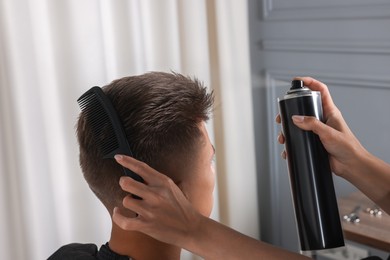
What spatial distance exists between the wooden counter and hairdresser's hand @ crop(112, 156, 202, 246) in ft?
2.64

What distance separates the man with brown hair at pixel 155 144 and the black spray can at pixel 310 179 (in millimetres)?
203

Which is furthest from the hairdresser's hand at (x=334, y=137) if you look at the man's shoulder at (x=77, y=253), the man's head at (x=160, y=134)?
the man's shoulder at (x=77, y=253)

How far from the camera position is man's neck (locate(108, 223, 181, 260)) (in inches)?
41.4

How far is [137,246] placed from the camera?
106 centimetres

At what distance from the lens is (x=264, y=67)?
7.07 ft

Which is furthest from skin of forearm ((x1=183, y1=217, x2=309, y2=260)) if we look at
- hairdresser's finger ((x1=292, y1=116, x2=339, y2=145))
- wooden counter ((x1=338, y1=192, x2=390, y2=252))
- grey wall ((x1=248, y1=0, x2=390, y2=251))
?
grey wall ((x1=248, y1=0, x2=390, y2=251))

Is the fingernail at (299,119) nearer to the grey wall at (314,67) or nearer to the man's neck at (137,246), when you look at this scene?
the man's neck at (137,246)

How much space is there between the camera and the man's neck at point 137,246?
105 cm

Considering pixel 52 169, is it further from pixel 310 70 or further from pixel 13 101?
pixel 310 70

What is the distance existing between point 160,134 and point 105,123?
0.12 metres

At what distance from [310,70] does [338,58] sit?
0.38ft

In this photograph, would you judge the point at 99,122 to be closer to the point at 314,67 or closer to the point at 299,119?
the point at 299,119

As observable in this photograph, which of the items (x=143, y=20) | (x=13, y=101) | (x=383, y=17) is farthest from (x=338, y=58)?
Answer: (x=13, y=101)

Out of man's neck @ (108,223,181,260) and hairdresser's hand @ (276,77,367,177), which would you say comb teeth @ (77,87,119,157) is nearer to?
man's neck @ (108,223,181,260)
